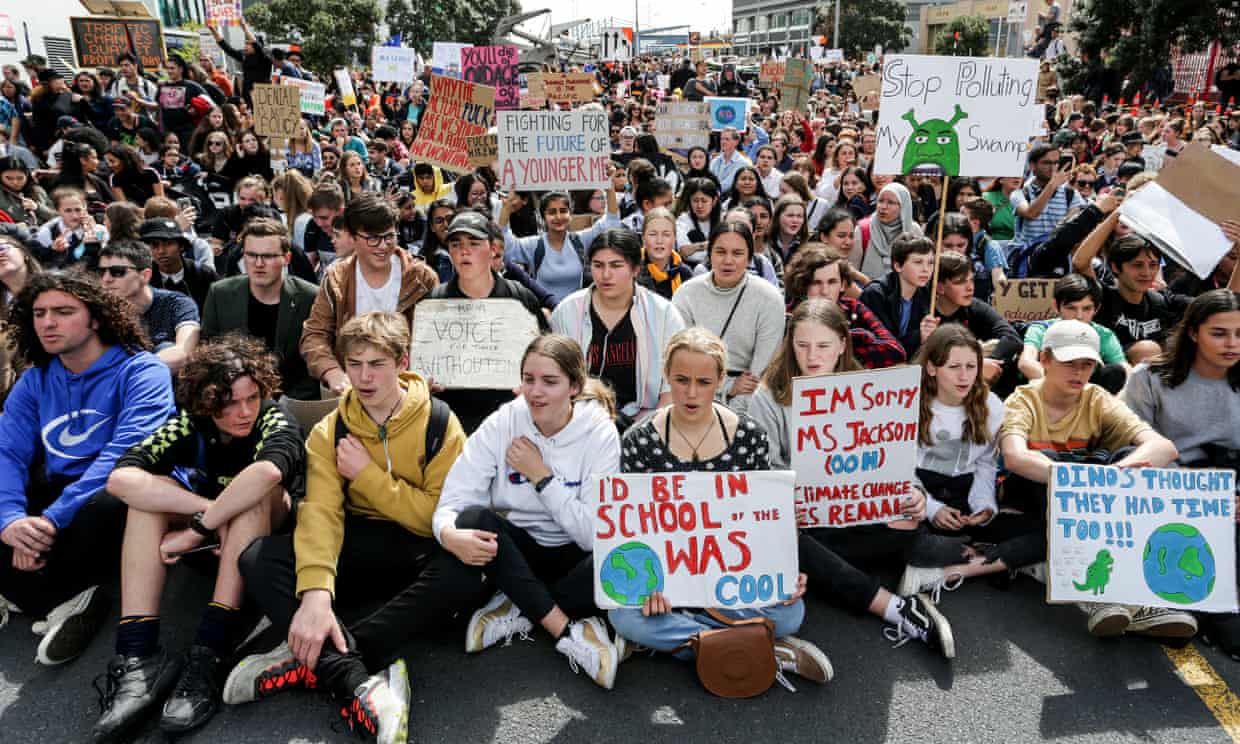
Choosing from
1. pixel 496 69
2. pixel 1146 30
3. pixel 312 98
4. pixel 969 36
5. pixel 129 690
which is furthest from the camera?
pixel 969 36

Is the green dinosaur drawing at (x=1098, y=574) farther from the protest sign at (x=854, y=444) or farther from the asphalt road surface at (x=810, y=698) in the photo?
the protest sign at (x=854, y=444)

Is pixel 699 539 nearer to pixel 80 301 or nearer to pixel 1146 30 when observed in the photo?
pixel 80 301

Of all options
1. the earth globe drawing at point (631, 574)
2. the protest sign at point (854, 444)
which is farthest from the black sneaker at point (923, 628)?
the earth globe drawing at point (631, 574)

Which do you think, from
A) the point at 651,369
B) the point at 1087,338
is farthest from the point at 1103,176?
the point at 651,369

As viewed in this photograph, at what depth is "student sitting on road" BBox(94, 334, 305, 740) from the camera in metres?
3.07

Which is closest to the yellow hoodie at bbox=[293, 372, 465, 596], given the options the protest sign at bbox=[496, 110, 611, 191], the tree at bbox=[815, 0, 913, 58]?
the protest sign at bbox=[496, 110, 611, 191]

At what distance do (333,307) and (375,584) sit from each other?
2.11m

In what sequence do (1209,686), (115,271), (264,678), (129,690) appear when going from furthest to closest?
(115,271)
(1209,686)
(264,678)
(129,690)

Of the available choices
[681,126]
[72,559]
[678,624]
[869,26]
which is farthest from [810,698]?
[869,26]

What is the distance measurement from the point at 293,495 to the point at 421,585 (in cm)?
89

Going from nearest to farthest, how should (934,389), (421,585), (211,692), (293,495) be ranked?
(211,692) < (421,585) < (293,495) < (934,389)

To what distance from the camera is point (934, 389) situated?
4109 millimetres

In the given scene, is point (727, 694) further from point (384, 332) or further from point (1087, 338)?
point (1087, 338)

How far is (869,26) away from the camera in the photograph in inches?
2844
